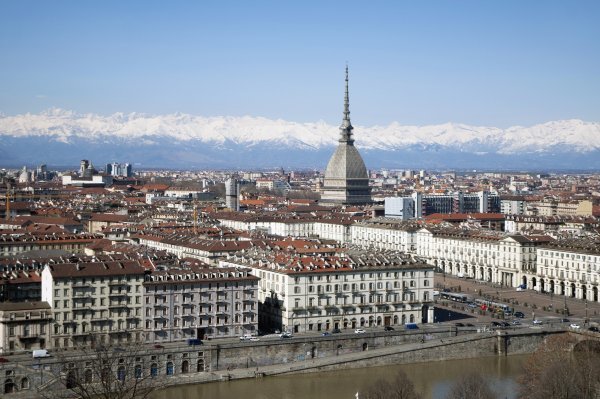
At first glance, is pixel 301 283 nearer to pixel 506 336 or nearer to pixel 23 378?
pixel 506 336

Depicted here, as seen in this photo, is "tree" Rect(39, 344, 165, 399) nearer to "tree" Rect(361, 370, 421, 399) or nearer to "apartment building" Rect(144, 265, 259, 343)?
"apartment building" Rect(144, 265, 259, 343)

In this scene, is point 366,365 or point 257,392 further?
point 366,365

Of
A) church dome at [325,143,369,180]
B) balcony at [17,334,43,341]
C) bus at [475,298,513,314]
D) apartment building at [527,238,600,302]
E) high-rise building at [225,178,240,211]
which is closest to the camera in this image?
balcony at [17,334,43,341]

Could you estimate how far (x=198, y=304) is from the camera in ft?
144

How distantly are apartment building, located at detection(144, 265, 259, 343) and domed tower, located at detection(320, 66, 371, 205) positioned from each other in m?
71.0

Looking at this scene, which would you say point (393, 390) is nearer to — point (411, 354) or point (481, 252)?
point (411, 354)

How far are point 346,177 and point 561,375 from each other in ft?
272

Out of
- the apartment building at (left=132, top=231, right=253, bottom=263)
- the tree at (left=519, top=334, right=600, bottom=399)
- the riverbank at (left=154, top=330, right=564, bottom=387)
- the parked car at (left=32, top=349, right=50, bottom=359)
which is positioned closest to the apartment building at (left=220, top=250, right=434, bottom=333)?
the riverbank at (left=154, top=330, right=564, bottom=387)

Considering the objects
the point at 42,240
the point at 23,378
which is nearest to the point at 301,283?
the point at 23,378

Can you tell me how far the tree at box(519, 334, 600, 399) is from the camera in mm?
33406

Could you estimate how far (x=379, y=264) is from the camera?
160ft

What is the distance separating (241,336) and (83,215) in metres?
48.5

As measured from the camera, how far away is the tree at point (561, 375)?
33406 mm

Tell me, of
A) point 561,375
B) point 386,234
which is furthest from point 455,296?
point 561,375
